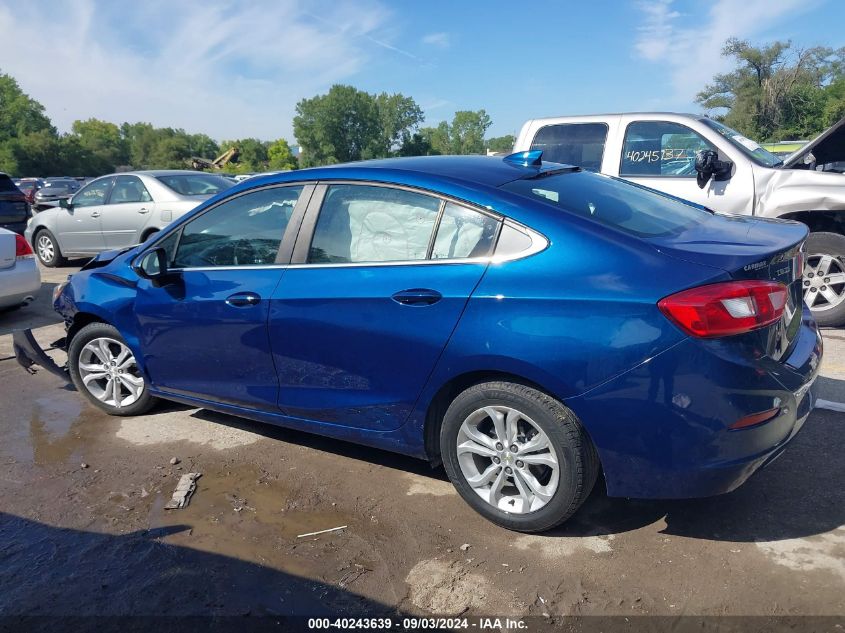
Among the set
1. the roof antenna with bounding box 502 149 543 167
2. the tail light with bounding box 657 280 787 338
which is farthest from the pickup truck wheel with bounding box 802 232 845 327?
the tail light with bounding box 657 280 787 338

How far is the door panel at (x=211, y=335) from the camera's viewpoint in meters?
3.58

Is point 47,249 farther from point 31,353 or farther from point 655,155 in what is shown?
point 655,155

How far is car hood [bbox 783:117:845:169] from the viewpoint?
599 cm

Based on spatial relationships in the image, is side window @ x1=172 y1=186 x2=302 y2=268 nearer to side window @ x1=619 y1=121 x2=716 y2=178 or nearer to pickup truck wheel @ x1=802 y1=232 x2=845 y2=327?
side window @ x1=619 y1=121 x2=716 y2=178

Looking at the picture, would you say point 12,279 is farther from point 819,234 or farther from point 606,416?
point 819,234

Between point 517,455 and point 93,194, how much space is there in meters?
10.3

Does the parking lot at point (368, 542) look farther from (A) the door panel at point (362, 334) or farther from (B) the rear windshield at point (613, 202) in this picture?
(B) the rear windshield at point (613, 202)

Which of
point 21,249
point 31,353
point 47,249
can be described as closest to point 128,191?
point 47,249

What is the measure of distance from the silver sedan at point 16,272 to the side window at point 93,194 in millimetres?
3313

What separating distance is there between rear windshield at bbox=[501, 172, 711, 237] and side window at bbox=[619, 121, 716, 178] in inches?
120

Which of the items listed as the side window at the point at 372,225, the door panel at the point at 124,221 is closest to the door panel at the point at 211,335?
the side window at the point at 372,225

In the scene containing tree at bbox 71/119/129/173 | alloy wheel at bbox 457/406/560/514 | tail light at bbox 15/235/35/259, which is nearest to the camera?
alloy wheel at bbox 457/406/560/514

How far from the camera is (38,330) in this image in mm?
7145

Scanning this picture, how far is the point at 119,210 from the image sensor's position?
10320mm
